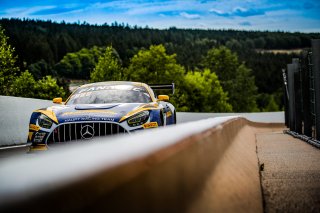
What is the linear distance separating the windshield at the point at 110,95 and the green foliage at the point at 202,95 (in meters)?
94.0

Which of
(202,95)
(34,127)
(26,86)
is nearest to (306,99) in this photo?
(34,127)

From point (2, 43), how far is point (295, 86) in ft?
300

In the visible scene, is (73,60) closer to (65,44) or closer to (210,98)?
(65,44)

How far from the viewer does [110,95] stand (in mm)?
11453

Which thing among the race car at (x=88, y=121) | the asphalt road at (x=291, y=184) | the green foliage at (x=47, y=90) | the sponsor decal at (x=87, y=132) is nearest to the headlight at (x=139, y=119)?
the race car at (x=88, y=121)

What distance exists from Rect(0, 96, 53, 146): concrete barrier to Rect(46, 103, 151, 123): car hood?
19.8 ft

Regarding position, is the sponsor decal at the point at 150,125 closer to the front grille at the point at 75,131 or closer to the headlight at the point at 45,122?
the front grille at the point at 75,131

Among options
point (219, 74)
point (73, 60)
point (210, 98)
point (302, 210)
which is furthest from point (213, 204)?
point (73, 60)

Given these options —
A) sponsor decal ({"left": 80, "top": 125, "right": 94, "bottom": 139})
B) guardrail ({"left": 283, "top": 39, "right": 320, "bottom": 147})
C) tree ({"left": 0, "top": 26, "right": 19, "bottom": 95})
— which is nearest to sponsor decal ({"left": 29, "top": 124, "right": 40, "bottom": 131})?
sponsor decal ({"left": 80, "top": 125, "right": 94, "bottom": 139})

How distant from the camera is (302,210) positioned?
2.85 metres

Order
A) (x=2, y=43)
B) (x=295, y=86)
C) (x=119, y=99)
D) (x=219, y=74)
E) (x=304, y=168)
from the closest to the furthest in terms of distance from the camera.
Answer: (x=304, y=168) < (x=119, y=99) < (x=295, y=86) < (x=2, y=43) < (x=219, y=74)

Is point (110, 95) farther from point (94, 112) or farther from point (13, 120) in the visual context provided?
point (13, 120)

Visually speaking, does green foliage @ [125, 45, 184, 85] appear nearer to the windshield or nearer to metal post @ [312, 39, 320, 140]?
the windshield

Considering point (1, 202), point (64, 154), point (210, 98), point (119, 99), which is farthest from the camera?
point (210, 98)
